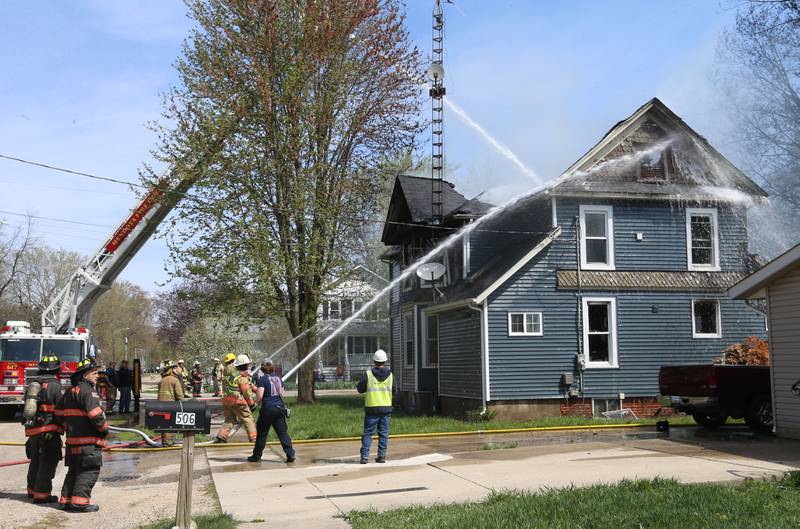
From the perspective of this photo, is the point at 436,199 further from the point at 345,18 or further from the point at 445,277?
the point at 345,18

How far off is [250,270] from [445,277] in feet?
20.8

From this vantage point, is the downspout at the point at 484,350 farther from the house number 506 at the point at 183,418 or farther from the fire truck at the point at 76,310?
the house number 506 at the point at 183,418

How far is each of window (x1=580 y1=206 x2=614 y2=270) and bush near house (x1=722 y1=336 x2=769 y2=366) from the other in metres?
3.73

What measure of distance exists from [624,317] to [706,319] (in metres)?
2.55

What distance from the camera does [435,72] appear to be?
24.1 m

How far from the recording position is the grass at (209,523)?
25.7 feet

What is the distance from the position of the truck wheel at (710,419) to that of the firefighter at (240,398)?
360 inches

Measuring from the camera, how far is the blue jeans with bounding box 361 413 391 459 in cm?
1249

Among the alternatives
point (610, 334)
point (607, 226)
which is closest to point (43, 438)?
point (610, 334)

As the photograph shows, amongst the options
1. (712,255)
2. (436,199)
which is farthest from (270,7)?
(712,255)

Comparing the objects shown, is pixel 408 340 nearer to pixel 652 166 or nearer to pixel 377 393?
pixel 652 166

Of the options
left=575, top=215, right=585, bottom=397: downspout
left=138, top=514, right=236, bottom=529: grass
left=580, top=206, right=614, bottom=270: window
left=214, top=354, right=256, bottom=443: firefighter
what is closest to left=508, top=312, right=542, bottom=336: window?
left=575, top=215, right=585, bottom=397: downspout

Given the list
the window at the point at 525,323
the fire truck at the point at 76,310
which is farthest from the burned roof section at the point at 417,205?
the fire truck at the point at 76,310

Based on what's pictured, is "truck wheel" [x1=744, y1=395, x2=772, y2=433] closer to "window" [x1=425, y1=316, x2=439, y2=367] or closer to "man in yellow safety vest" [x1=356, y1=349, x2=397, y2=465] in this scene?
"man in yellow safety vest" [x1=356, y1=349, x2=397, y2=465]
